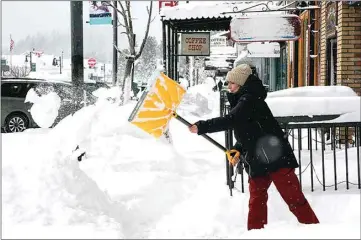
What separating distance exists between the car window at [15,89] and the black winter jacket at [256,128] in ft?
38.1

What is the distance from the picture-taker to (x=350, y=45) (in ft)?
31.1

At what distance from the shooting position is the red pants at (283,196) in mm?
3959

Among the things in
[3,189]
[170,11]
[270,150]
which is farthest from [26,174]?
[170,11]

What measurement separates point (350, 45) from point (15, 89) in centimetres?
962

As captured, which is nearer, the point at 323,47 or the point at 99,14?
the point at 323,47

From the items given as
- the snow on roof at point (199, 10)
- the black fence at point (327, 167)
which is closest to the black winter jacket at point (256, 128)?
the black fence at point (327, 167)

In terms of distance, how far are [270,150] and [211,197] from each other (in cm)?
166

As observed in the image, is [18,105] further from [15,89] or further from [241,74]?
[241,74]

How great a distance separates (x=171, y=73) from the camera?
11.6 metres

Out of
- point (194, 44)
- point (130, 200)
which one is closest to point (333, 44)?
point (194, 44)

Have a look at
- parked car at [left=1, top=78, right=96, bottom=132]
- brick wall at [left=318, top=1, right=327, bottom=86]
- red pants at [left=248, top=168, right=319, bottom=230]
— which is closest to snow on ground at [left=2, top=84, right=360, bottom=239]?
red pants at [left=248, top=168, right=319, bottom=230]

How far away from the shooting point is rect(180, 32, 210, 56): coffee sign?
533 inches

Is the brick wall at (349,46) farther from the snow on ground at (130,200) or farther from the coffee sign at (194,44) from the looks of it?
the coffee sign at (194,44)

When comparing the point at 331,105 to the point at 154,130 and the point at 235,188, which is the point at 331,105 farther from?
the point at 154,130
